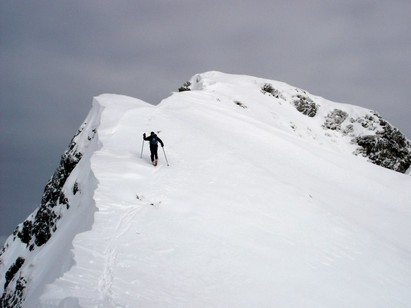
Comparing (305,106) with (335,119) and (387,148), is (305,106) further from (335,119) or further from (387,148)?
(387,148)

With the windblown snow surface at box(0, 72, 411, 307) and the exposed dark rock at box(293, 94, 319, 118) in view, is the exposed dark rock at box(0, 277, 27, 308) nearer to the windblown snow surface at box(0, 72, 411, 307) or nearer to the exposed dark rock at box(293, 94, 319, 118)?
the windblown snow surface at box(0, 72, 411, 307)

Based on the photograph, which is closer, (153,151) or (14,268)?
(153,151)

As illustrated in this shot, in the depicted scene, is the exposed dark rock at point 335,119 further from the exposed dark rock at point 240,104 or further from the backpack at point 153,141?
the backpack at point 153,141

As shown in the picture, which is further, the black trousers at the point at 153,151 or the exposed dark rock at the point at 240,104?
the exposed dark rock at the point at 240,104

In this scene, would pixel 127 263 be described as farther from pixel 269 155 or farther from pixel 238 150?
pixel 269 155

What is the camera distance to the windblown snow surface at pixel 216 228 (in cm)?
739

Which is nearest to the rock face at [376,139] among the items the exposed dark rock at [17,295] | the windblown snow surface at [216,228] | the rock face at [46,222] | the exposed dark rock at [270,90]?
the exposed dark rock at [270,90]

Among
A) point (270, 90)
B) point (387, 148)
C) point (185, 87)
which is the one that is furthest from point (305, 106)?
point (185, 87)

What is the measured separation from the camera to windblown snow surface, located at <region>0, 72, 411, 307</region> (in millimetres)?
7395

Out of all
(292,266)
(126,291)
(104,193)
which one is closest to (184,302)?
(126,291)

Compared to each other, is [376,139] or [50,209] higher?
[376,139]

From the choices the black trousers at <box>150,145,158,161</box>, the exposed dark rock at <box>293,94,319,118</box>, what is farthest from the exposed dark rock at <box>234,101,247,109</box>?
the black trousers at <box>150,145,158,161</box>

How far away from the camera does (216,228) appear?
1037cm

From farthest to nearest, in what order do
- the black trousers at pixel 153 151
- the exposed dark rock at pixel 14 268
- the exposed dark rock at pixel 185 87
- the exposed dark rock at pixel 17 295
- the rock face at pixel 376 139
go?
1. the exposed dark rock at pixel 185 87
2. the rock face at pixel 376 139
3. the exposed dark rock at pixel 14 268
4. the black trousers at pixel 153 151
5. the exposed dark rock at pixel 17 295
